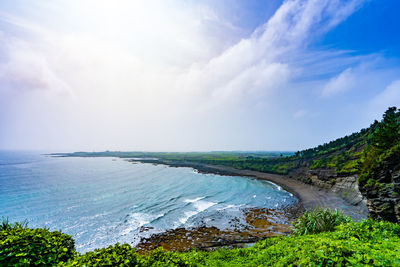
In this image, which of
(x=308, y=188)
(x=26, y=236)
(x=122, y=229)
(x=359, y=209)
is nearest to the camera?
(x=26, y=236)

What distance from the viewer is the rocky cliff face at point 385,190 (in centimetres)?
1823

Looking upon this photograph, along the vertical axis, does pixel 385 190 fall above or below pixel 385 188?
below

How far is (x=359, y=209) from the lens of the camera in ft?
114

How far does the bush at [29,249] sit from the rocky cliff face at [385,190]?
28.7m

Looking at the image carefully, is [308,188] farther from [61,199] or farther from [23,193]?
[23,193]

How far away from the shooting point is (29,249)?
669 cm

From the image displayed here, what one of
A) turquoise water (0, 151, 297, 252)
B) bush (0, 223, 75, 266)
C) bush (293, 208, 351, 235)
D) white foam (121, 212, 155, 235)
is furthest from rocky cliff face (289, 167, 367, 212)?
bush (0, 223, 75, 266)

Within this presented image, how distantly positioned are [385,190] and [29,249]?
31.3 metres

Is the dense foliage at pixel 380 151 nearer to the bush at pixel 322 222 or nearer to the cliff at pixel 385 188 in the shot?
the cliff at pixel 385 188

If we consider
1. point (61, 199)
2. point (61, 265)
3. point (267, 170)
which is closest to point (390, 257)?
point (61, 265)

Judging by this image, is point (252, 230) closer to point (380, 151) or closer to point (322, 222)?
point (322, 222)

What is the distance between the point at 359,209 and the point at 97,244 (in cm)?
4905

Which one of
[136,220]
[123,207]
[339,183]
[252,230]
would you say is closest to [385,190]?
[252,230]

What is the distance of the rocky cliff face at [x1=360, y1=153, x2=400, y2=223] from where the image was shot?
18234 millimetres
